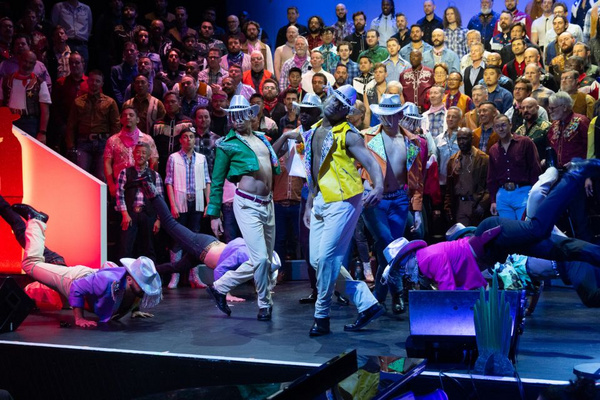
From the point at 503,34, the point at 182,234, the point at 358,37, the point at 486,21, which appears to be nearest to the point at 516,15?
the point at 486,21

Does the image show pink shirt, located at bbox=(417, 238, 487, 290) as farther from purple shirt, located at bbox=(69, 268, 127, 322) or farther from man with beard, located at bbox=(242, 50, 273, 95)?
man with beard, located at bbox=(242, 50, 273, 95)

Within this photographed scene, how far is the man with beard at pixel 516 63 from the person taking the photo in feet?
33.8

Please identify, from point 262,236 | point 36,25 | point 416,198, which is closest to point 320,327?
point 262,236

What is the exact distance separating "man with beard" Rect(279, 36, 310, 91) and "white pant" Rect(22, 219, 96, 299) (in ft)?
16.2

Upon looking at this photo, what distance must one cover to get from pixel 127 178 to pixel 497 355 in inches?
214

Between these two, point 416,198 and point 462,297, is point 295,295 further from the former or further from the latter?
point 462,297

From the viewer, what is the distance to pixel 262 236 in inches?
246

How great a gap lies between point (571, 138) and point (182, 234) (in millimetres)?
4353

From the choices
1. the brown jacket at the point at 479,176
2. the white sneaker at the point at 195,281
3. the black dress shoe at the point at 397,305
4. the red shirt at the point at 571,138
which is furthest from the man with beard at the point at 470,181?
the white sneaker at the point at 195,281

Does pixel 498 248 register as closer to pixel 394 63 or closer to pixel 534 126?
pixel 534 126

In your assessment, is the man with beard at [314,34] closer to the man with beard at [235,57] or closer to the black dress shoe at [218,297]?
the man with beard at [235,57]

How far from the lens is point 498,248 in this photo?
514 centimetres

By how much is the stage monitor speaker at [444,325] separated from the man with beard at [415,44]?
24.2 feet

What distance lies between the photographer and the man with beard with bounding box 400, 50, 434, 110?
33.4ft
